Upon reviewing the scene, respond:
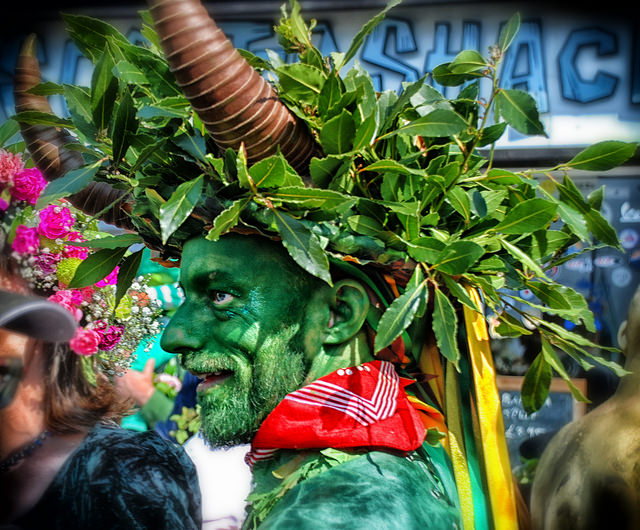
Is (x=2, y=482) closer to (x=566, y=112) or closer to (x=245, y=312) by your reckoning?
(x=245, y=312)

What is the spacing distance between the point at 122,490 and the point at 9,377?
22.4 inches

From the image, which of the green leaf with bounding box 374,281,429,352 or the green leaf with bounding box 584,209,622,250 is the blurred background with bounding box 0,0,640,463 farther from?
the green leaf with bounding box 374,281,429,352

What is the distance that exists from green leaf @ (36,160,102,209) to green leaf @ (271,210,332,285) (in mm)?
421

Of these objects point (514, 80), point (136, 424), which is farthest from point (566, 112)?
point (136, 424)

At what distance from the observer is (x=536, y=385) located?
178 cm

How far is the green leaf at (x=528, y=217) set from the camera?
1507 mm

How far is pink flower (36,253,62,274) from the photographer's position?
2.11 meters

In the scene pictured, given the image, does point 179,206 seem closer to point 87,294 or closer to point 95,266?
point 95,266

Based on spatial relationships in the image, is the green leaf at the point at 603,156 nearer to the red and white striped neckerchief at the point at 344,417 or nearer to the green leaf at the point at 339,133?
the green leaf at the point at 339,133

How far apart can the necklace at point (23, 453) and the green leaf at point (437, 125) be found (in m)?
1.64

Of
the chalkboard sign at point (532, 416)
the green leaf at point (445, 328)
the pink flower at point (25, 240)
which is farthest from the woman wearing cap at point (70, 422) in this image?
the chalkboard sign at point (532, 416)

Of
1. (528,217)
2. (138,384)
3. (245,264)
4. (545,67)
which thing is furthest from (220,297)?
(545,67)

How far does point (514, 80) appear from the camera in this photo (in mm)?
4398

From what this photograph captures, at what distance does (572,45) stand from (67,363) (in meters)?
3.69
